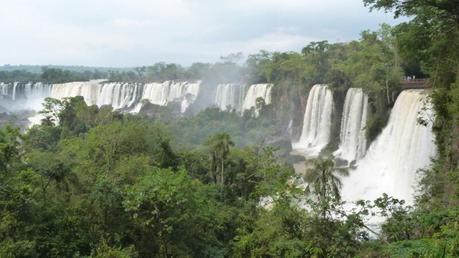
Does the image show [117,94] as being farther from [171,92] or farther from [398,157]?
[398,157]

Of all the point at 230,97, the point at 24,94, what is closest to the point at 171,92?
the point at 230,97

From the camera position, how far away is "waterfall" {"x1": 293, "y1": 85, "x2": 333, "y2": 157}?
41.3m

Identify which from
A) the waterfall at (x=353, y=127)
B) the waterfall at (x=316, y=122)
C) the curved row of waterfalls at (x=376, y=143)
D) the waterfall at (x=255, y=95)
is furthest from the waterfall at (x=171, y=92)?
the waterfall at (x=353, y=127)

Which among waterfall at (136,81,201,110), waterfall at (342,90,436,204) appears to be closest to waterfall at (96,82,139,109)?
waterfall at (136,81,201,110)

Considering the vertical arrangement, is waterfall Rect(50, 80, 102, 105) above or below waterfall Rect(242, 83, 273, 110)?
below

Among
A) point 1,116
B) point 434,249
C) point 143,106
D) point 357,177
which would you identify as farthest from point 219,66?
point 434,249

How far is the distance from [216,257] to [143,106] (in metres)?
48.6

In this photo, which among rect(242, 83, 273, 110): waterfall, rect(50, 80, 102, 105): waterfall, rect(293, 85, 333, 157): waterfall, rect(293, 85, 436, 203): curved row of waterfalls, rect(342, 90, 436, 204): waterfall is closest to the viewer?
rect(342, 90, 436, 204): waterfall

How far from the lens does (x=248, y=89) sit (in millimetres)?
58188

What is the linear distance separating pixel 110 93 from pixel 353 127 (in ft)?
143

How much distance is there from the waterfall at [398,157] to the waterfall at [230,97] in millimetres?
26741

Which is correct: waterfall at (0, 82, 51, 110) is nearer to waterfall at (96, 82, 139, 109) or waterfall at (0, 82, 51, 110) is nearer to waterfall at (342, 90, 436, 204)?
waterfall at (96, 82, 139, 109)

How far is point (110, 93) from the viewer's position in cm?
7156

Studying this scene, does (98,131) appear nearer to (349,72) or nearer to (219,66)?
(349,72)
